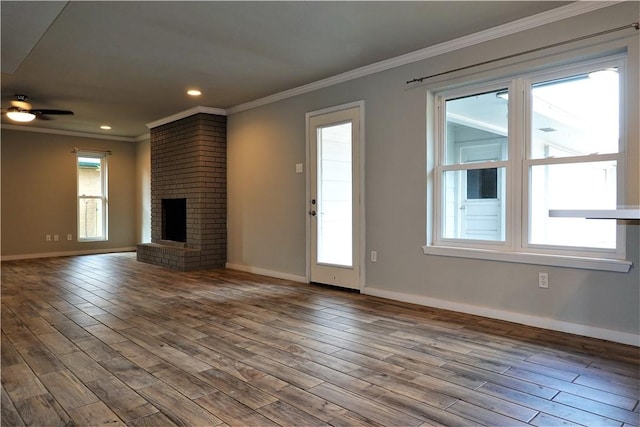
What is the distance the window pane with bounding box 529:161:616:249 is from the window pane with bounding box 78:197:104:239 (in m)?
8.21

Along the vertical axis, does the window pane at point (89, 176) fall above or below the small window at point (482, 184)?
above

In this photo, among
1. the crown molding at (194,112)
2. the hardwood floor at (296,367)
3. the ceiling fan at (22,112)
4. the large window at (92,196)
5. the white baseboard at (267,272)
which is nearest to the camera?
the hardwood floor at (296,367)

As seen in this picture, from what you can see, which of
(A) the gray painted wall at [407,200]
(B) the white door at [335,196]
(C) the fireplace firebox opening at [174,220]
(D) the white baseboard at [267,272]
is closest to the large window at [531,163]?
(A) the gray painted wall at [407,200]

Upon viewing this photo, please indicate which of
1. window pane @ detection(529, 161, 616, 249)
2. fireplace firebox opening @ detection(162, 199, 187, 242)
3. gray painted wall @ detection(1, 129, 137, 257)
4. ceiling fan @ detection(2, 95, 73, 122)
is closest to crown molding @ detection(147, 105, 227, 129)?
fireplace firebox opening @ detection(162, 199, 187, 242)

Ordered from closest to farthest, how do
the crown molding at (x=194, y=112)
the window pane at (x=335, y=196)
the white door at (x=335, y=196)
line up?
the white door at (x=335, y=196), the window pane at (x=335, y=196), the crown molding at (x=194, y=112)

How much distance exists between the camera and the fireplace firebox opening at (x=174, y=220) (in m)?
6.95

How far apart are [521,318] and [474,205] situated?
1.02 meters

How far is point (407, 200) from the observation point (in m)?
4.05

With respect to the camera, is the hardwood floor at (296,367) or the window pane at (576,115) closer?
the hardwood floor at (296,367)

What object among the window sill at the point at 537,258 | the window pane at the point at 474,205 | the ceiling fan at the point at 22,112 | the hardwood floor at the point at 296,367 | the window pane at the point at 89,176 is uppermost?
the ceiling fan at the point at 22,112

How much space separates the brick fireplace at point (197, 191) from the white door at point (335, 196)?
1968 mm

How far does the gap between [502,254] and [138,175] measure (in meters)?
7.80

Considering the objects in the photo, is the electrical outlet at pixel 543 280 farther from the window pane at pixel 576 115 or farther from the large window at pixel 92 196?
the large window at pixel 92 196

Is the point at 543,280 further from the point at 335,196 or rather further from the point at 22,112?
the point at 22,112
